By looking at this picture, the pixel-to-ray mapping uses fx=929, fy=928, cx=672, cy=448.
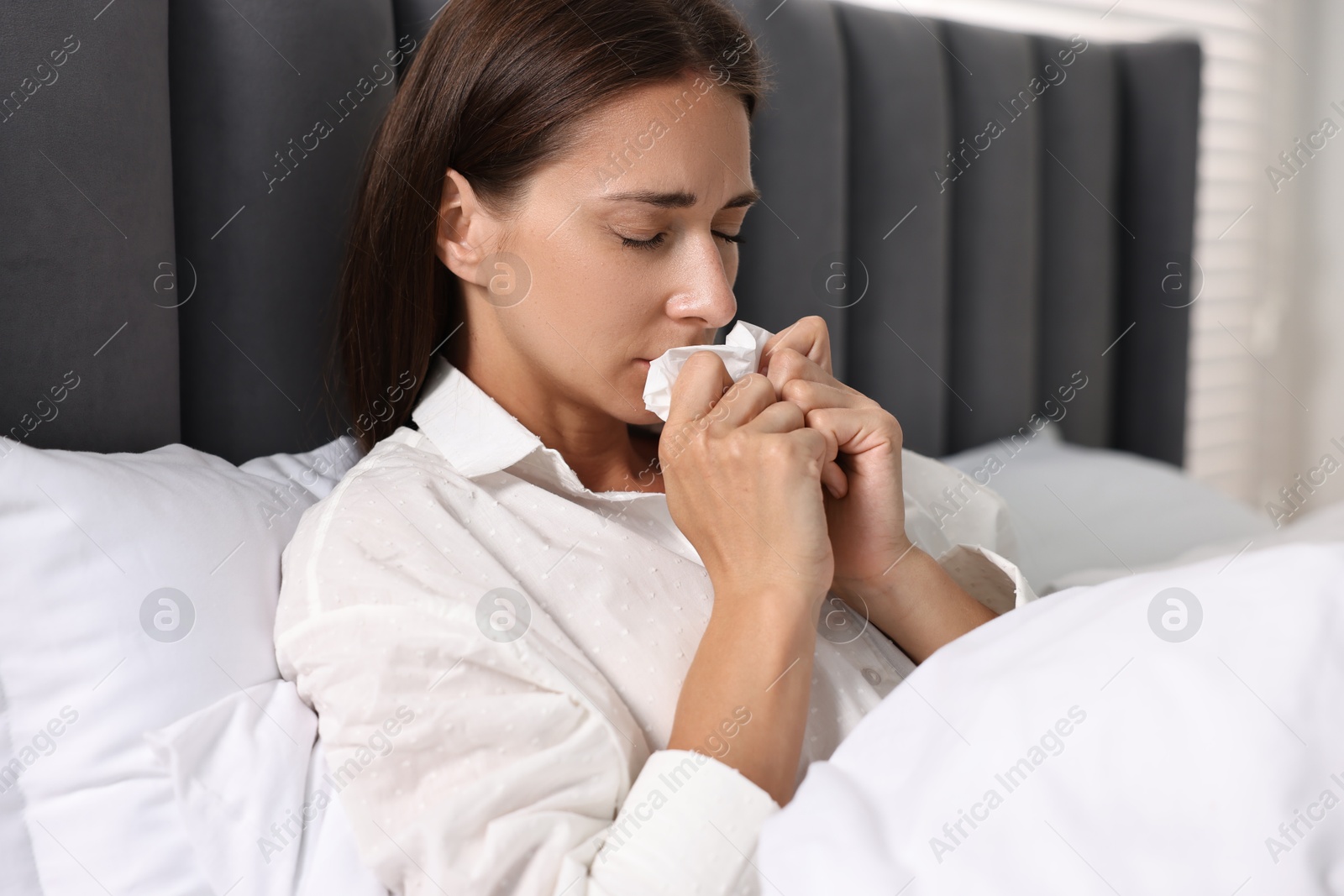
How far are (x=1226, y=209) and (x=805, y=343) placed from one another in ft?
6.24

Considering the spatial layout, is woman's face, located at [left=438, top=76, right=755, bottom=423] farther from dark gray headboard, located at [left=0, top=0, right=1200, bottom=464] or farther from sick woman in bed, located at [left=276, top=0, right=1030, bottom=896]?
dark gray headboard, located at [left=0, top=0, right=1200, bottom=464]

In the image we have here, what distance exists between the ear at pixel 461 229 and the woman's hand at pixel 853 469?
314 mm

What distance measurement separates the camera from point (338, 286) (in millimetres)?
1121

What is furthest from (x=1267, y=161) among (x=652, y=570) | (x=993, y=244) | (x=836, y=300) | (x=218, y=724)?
(x=218, y=724)

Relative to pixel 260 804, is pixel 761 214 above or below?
above

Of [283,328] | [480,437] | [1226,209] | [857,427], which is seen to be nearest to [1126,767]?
[857,427]

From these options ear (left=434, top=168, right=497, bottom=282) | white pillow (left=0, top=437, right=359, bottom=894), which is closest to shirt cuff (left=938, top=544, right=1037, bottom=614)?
ear (left=434, top=168, right=497, bottom=282)

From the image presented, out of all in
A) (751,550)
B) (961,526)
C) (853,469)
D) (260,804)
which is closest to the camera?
(260,804)

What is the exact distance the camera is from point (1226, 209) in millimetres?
2318

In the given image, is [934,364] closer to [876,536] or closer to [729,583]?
[876,536]

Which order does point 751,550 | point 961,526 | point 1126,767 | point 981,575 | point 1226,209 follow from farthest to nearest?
point 1226,209
point 961,526
point 981,575
point 751,550
point 1126,767

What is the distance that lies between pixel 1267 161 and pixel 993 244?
113cm

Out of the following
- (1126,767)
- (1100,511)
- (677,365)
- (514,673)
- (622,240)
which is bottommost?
(1100,511)

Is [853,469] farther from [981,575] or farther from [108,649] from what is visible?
[108,649]
